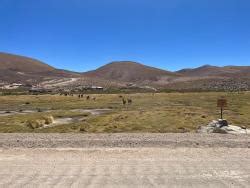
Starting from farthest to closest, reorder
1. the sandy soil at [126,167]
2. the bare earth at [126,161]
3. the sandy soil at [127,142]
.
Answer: the sandy soil at [127,142] < the bare earth at [126,161] < the sandy soil at [126,167]

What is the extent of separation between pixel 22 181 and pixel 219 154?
7.96 m

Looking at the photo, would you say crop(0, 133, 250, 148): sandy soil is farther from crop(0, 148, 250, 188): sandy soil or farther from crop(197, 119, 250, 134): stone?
crop(197, 119, 250, 134): stone

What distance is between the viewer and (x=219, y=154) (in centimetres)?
1681

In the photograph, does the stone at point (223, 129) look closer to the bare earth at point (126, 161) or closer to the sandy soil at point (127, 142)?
the sandy soil at point (127, 142)

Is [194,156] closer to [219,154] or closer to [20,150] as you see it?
[219,154]

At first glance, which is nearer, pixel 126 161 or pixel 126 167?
pixel 126 167

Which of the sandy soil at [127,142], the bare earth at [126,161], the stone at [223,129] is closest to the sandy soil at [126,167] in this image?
the bare earth at [126,161]

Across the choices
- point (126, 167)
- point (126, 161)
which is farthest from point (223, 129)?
point (126, 167)

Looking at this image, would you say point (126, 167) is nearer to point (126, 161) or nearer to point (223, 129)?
point (126, 161)

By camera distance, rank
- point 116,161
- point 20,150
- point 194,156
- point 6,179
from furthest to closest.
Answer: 1. point 20,150
2. point 194,156
3. point 116,161
4. point 6,179

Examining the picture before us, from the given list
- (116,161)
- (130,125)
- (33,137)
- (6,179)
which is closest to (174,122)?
(130,125)

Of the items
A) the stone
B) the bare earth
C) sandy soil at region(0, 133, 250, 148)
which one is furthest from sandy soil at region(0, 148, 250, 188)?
the stone

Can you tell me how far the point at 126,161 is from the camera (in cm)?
1526

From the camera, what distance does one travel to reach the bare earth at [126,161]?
12.4 m
